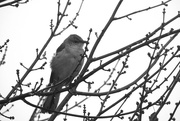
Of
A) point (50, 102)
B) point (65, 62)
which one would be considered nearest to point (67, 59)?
point (65, 62)

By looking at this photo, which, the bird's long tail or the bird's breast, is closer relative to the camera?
the bird's long tail

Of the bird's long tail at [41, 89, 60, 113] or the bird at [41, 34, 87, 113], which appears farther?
the bird at [41, 34, 87, 113]

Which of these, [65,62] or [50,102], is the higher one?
[65,62]

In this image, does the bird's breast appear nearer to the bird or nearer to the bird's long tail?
the bird

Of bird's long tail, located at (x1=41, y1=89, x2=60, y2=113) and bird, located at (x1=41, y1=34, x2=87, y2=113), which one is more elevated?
bird, located at (x1=41, y1=34, x2=87, y2=113)

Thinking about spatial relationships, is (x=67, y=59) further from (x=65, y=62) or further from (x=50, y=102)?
(x=50, y=102)

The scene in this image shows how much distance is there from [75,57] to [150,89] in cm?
360

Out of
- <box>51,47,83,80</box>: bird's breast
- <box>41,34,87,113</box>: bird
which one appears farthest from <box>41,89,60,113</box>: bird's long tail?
<box>51,47,83,80</box>: bird's breast

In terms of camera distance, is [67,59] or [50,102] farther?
[67,59]

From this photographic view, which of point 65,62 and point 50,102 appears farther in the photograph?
point 65,62

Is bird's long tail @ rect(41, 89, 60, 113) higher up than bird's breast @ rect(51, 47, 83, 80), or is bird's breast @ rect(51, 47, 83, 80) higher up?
bird's breast @ rect(51, 47, 83, 80)

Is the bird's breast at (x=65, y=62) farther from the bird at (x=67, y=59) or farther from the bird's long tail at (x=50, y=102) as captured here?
the bird's long tail at (x=50, y=102)

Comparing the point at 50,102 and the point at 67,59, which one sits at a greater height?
the point at 67,59

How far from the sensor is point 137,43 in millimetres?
3662
